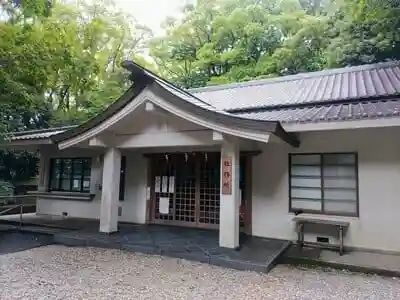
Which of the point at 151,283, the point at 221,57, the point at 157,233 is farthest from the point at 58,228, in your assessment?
the point at 221,57

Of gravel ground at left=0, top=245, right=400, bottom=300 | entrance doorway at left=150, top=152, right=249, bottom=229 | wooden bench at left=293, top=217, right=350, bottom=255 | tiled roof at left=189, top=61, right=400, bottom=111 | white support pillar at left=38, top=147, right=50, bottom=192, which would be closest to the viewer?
gravel ground at left=0, top=245, right=400, bottom=300

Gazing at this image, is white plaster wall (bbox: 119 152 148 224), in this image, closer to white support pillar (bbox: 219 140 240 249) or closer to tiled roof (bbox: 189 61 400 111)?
tiled roof (bbox: 189 61 400 111)

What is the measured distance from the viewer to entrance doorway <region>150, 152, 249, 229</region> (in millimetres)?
7777

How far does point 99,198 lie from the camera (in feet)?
30.8

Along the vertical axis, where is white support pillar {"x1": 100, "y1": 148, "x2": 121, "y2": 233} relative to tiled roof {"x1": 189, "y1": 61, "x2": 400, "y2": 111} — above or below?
below

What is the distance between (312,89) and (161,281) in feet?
22.8

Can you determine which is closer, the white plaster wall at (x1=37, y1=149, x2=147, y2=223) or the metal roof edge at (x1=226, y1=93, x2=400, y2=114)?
the metal roof edge at (x1=226, y1=93, x2=400, y2=114)

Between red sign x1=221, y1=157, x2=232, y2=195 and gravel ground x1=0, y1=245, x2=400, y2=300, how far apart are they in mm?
1410

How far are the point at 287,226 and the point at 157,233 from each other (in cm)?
296

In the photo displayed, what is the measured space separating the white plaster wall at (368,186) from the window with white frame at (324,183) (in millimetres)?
126

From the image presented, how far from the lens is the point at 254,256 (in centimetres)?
543

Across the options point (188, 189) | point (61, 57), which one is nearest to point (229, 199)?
point (188, 189)

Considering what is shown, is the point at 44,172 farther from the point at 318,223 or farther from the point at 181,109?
the point at 318,223

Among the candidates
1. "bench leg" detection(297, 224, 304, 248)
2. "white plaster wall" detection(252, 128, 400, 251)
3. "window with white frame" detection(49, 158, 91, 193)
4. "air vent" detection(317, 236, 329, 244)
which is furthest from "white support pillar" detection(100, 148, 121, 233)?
"air vent" detection(317, 236, 329, 244)
